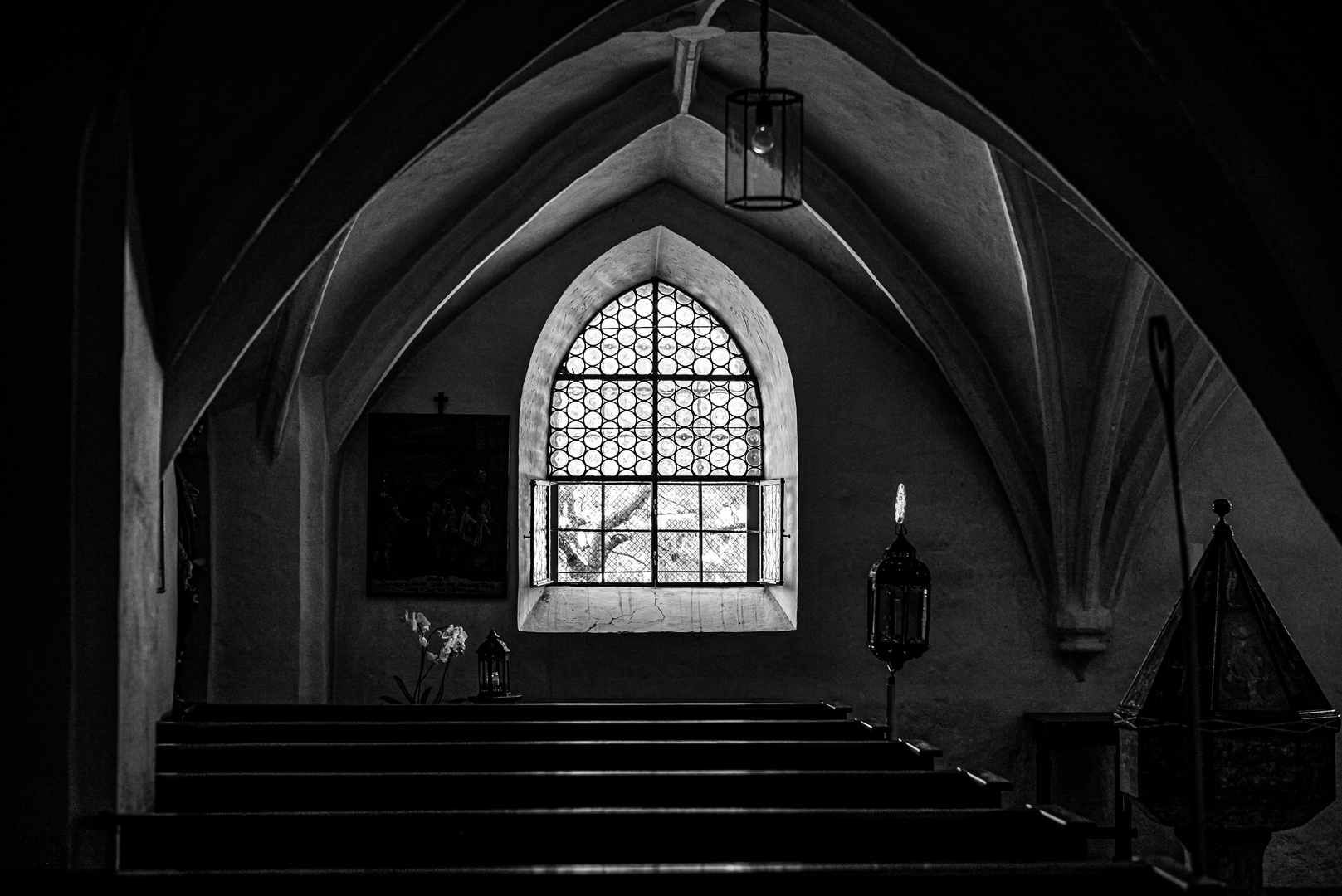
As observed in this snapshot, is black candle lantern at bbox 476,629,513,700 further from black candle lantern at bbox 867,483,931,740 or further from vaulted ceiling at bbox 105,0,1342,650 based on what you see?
black candle lantern at bbox 867,483,931,740

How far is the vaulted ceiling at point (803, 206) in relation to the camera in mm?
5133

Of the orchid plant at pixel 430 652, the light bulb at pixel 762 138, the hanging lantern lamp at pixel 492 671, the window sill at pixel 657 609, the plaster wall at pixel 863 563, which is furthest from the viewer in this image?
the window sill at pixel 657 609

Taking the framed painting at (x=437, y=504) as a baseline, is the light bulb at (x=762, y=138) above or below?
above

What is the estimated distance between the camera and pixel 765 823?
169 inches

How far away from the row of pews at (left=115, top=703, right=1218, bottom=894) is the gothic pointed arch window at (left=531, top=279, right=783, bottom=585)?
4.68 metres

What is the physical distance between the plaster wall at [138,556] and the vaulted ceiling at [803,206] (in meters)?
0.30

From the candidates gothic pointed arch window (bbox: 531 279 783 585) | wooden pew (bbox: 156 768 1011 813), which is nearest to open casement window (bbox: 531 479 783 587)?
gothic pointed arch window (bbox: 531 279 783 585)

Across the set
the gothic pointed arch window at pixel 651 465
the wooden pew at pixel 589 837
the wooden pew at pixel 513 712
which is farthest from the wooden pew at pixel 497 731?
the gothic pointed arch window at pixel 651 465

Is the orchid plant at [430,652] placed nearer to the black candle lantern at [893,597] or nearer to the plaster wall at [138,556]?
the black candle lantern at [893,597]

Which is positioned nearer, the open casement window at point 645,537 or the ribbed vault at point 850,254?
the ribbed vault at point 850,254

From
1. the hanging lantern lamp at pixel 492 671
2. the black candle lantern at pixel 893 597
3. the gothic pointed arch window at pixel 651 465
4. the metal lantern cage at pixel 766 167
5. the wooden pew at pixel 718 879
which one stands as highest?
the metal lantern cage at pixel 766 167

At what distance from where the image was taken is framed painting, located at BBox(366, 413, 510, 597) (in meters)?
10.7

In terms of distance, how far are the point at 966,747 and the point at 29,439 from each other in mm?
7967

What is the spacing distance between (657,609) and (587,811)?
6855mm
